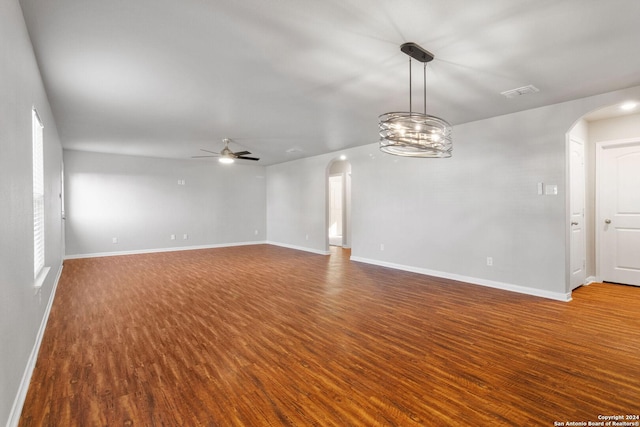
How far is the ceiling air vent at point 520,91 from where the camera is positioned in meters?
3.66

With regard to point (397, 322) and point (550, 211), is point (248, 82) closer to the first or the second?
point (397, 322)

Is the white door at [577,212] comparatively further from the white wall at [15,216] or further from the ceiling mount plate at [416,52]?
the white wall at [15,216]

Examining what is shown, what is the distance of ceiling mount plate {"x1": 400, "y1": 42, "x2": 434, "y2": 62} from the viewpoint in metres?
2.66

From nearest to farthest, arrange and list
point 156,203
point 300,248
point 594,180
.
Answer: point 594,180 → point 156,203 → point 300,248

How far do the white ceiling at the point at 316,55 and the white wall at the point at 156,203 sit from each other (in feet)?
11.8

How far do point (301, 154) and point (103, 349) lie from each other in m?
6.41

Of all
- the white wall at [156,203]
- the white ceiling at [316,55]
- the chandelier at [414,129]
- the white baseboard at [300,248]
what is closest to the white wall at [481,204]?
the white ceiling at [316,55]

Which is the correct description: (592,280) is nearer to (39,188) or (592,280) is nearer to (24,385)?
(24,385)

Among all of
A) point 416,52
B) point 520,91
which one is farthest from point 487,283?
point 416,52

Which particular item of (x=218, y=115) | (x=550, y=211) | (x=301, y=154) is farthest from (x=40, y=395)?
(x=301, y=154)

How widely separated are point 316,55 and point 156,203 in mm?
7713

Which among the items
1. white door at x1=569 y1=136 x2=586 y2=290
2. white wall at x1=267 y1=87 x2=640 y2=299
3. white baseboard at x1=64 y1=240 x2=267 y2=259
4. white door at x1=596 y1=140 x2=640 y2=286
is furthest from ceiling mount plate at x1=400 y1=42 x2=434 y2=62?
white baseboard at x1=64 y1=240 x2=267 y2=259

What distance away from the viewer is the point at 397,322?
345 cm

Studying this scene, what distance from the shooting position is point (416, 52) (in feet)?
9.02
